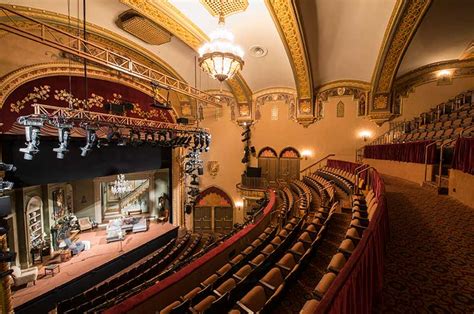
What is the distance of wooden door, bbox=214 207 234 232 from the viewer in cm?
1242

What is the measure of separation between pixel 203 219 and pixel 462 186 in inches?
438

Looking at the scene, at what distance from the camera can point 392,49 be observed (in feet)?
23.5

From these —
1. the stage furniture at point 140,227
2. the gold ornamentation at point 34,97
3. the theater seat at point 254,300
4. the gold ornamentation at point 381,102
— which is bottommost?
the stage furniture at point 140,227

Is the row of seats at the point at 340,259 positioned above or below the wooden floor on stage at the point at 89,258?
above

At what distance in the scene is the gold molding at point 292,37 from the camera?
5.54 metres

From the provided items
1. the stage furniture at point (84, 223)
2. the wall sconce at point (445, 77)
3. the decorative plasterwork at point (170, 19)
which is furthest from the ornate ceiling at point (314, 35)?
the stage furniture at point (84, 223)

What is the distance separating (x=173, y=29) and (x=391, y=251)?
773 cm

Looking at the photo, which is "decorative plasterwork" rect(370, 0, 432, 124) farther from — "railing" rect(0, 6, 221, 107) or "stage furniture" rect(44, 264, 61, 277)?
"stage furniture" rect(44, 264, 61, 277)

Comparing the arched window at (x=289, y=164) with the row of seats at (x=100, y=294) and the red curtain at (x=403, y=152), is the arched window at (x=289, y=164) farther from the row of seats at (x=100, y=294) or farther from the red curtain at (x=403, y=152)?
the row of seats at (x=100, y=294)

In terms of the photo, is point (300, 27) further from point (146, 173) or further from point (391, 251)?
point (146, 173)

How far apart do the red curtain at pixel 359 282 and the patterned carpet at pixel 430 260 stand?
226 mm

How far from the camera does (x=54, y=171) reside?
6.72 meters

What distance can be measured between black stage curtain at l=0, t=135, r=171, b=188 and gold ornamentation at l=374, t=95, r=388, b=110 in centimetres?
1054

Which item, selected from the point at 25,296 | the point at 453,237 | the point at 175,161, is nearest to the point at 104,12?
the point at 175,161
